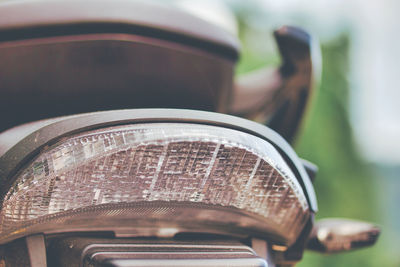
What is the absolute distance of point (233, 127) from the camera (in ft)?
1.33

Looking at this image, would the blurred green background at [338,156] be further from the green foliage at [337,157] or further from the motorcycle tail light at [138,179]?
the motorcycle tail light at [138,179]

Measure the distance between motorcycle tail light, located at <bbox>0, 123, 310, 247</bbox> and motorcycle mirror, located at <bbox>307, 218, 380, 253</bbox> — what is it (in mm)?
198

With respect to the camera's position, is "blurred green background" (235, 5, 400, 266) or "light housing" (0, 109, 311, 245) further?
"blurred green background" (235, 5, 400, 266)

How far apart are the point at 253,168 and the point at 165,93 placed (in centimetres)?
18

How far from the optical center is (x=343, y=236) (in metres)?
0.58

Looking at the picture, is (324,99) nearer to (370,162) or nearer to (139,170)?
(370,162)

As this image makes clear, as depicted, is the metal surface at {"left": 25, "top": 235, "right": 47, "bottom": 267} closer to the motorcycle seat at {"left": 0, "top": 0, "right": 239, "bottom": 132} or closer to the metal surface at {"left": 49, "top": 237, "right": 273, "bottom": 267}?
the metal surface at {"left": 49, "top": 237, "right": 273, "bottom": 267}

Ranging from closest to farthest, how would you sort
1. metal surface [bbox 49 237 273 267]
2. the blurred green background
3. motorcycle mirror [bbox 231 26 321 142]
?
1. metal surface [bbox 49 237 273 267]
2. motorcycle mirror [bbox 231 26 321 142]
3. the blurred green background

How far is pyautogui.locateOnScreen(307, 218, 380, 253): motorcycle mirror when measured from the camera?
22.7 inches

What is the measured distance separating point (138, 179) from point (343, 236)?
33 centimetres

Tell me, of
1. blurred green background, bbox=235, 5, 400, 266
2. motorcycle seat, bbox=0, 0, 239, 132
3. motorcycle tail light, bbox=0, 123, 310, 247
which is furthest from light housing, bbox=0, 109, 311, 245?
blurred green background, bbox=235, 5, 400, 266

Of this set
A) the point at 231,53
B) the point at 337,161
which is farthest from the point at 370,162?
the point at 231,53

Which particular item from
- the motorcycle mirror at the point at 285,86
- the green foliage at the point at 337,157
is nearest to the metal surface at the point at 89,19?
the motorcycle mirror at the point at 285,86

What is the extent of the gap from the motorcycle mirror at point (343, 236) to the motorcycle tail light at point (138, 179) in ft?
0.65
